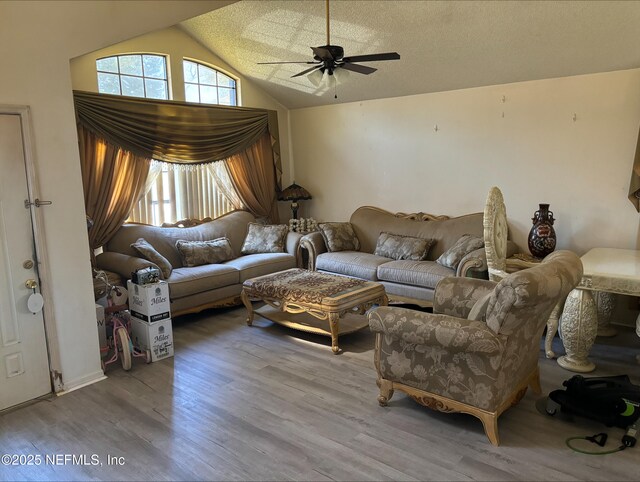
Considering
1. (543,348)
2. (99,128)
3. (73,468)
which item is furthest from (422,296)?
(99,128)

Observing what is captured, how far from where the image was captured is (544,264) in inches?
103

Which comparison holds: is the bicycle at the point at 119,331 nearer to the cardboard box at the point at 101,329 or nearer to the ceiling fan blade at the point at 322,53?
the cardboard box at the point at 101,329

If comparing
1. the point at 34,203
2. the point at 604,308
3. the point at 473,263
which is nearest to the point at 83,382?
the point at 34,203

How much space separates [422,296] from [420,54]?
243 cm

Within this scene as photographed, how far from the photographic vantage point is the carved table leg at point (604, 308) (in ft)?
13.5

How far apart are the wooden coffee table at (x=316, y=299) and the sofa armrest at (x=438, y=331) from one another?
1144 millimetres

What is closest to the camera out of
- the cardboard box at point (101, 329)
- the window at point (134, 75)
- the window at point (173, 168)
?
the cardboard box at point (101, 329)

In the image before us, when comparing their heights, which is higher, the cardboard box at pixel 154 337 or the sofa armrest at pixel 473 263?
the sofa armrest at pixel 473 263

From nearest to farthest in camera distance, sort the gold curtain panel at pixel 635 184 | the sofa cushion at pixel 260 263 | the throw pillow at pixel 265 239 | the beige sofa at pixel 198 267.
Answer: the gold curtain panel at pixel 635 184, the beige sofa at pixel 198 267, the sofa cushion at pixel 260 263, the throw pillow at pixel 265 239

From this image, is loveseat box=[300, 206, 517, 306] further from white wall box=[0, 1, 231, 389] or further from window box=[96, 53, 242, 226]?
white wall box=[0, 1, 231, 389]

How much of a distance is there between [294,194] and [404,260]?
2.04 meters

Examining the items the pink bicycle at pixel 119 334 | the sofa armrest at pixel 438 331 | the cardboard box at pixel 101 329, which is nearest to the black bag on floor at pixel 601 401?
the sofa armrest at pixel 438 331

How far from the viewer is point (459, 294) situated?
126 inches

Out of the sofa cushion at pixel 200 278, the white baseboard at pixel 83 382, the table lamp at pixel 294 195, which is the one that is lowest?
the white baseboard at pixel 83 382
